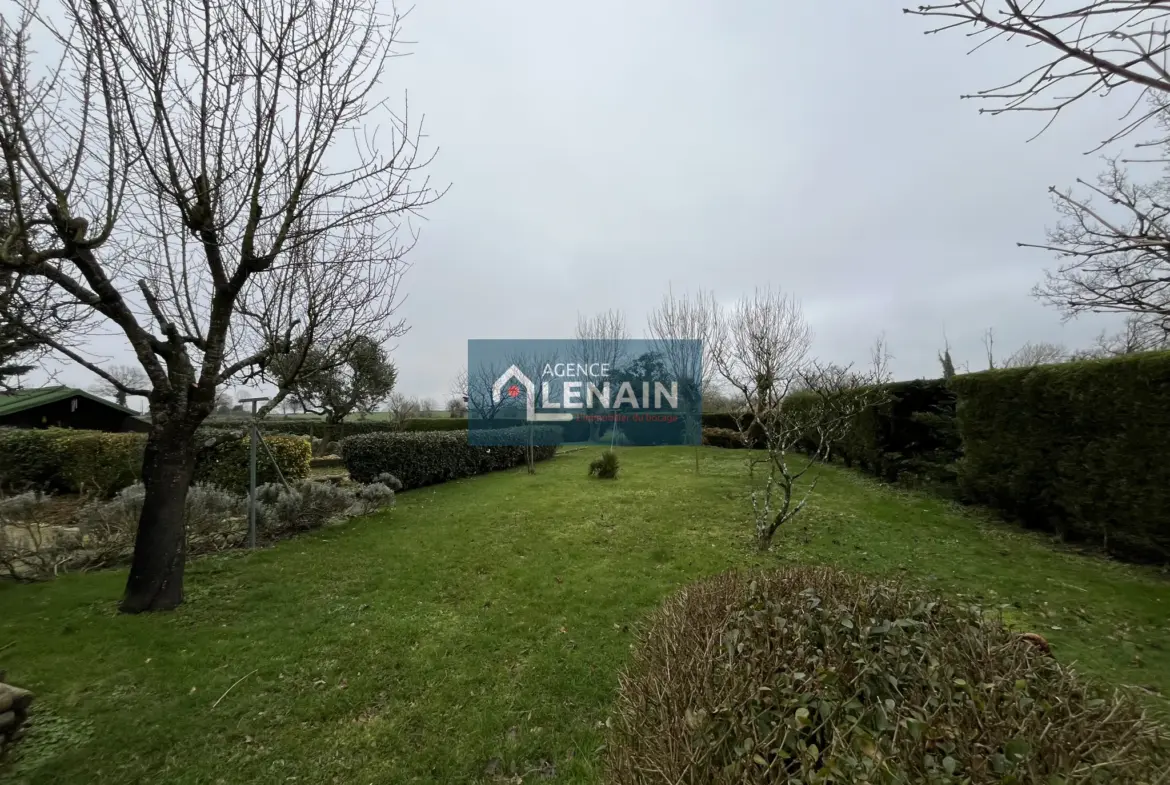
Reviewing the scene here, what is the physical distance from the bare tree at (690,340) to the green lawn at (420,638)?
11588 mm

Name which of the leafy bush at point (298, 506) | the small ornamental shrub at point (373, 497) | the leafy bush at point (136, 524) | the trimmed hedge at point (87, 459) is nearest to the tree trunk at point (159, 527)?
the leafy bush at point (136, 524)

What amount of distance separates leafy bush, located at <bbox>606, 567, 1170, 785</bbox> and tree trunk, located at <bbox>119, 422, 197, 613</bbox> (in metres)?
4.09

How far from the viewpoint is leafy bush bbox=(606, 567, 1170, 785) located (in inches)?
35.0

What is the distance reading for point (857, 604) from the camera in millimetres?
1609

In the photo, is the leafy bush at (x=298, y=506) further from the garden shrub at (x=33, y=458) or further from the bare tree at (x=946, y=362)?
the bare tree at (x=946, y=362)

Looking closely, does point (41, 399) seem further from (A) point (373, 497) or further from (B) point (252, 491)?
(B) point (252, 491)

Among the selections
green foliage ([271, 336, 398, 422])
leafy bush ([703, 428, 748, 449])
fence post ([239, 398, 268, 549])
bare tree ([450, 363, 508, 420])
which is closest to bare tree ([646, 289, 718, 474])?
leafy bush ([703, 428, 748, 449])

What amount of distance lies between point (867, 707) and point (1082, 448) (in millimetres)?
6185

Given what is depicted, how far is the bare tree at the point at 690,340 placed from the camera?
1709 cm

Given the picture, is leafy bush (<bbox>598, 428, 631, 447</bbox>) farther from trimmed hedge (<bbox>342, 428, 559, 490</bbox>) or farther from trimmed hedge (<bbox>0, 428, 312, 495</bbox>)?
trimmed hedge (<bbox>0, 428, 312, 495</bbox>)

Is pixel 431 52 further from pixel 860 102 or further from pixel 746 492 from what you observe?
pixel 746 492

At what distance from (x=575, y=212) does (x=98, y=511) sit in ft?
32.1

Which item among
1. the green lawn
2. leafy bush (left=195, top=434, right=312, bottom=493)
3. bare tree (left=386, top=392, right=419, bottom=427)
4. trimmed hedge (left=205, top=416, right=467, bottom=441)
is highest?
bare tree (left=386, top=392, right=419, bottom=427)

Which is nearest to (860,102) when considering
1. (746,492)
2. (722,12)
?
(722,12)
